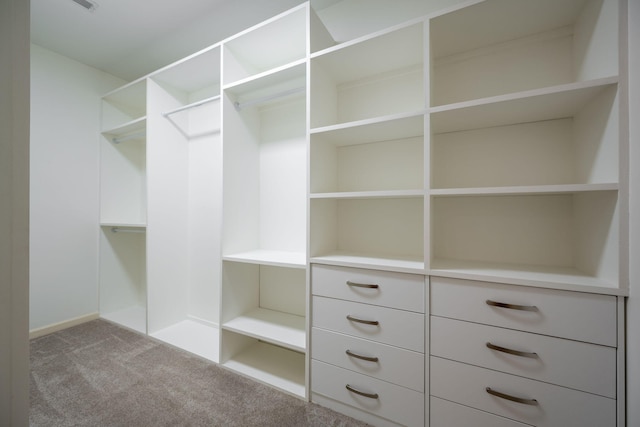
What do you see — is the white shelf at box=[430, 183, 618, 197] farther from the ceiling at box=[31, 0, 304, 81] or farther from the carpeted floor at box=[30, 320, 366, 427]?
the ceiling at box=[31, 0, 304, 81]

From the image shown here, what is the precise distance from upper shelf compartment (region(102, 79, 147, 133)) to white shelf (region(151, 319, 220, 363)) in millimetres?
2036

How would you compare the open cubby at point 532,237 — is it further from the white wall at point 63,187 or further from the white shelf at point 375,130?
the white wall at point 63,187

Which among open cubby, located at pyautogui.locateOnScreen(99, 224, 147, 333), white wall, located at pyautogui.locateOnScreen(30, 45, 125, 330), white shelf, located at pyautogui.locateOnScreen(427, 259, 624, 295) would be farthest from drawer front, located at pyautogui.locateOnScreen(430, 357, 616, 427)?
white wall, located at pyautogui.locateOnScreen(30, 45, 125, 330)

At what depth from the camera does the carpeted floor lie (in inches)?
52.1

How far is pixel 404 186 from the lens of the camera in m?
1.55

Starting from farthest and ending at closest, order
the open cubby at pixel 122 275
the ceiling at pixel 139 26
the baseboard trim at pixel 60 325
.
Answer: the open cubby at pixel 122 275
the baseboard trim at pixel 60 325
the ceiling at pixel 139 26

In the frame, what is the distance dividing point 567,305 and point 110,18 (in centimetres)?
337

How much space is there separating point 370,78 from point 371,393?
1.89 m

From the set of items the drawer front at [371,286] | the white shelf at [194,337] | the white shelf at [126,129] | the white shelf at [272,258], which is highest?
the white shelf at [126,129]

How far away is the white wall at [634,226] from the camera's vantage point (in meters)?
0.81

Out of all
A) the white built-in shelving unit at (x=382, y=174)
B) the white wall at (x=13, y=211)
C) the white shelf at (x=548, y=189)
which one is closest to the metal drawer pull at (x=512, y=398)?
the white built-in shelving unit at (x=382, y=174)

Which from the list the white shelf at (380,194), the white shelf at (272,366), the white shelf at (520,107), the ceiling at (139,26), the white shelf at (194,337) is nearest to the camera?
the white shelf at (520,107)

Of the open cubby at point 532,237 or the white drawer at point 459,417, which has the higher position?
the open cubby at point 532,237

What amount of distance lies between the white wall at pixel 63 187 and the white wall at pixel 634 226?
12.7 ft
